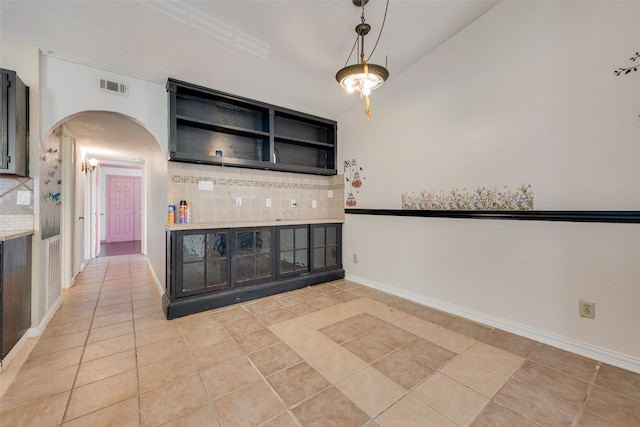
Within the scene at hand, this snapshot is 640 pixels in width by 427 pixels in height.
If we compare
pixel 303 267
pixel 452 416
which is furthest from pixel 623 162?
pixel 303 267

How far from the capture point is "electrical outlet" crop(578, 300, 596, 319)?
1899 mm

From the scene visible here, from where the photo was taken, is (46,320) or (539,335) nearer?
(539,335)

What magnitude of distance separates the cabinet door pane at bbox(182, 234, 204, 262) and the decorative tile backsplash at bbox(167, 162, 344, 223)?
450 mm

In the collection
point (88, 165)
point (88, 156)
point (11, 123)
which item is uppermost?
point (88, 156)

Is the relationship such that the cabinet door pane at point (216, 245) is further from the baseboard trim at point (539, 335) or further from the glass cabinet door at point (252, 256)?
the baseboard trim at point (539, 335)

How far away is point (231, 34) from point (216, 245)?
2.01 meters

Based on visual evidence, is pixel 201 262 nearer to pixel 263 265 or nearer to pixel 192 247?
pixel 192 247

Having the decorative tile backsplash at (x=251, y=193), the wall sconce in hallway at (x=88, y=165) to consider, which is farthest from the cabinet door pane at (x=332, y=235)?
the wall sconce in hallway at (x=88, y=165)

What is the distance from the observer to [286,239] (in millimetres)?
3328

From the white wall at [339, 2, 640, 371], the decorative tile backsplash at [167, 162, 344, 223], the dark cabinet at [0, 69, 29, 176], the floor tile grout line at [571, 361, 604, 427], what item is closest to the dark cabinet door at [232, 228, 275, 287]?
the decorative tile backsplash at [167, 162, 344, 223]

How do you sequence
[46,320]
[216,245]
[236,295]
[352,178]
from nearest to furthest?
[46,320] → [216,245] → [236,295] → [352,178]

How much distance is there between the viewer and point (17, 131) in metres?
1.98

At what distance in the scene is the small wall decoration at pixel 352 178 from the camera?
3688 mm

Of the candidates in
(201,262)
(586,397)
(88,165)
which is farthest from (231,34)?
(88,165)
